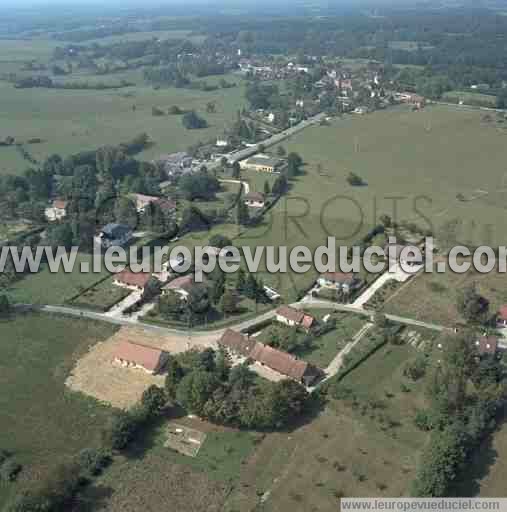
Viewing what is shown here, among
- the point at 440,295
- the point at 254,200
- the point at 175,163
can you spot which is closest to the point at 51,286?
the point at 254,200

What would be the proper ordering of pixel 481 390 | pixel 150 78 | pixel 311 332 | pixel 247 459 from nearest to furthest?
pixel 247 459, pixel 481 390, pixel 311 332, pixel 150 78

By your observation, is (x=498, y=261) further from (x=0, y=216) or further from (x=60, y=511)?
(x=0, y=216)

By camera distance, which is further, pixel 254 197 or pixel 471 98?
pixel 471 98

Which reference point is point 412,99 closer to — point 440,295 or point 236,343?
point 440,295

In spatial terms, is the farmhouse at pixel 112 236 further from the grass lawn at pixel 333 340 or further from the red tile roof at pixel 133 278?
the grass lawn at pixel 333 340

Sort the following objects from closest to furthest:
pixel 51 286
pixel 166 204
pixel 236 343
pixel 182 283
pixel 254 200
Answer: pixel 236 343
pixel 182 283
pixel 51 286
pixel 166 204
pixel 254 200

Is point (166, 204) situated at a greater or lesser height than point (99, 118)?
lesser

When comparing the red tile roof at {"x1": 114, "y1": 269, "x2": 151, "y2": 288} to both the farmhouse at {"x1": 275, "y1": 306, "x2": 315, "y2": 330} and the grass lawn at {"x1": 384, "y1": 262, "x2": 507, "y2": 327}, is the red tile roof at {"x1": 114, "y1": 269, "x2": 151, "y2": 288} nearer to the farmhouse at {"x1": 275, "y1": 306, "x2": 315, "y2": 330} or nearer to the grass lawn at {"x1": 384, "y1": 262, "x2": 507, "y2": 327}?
the farmhouse at {"x1": 275, "y1": 306, "x2": 315, "y2": 330}

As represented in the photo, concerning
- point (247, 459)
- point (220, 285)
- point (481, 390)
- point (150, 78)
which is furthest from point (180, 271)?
point (150, 78)

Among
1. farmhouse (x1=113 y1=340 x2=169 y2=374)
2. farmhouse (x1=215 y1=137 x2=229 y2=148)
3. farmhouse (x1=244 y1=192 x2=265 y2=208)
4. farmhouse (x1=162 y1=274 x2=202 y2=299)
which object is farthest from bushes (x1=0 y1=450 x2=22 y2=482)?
farmhouse (x1=215 y1=137 x2=229 y2=148)
